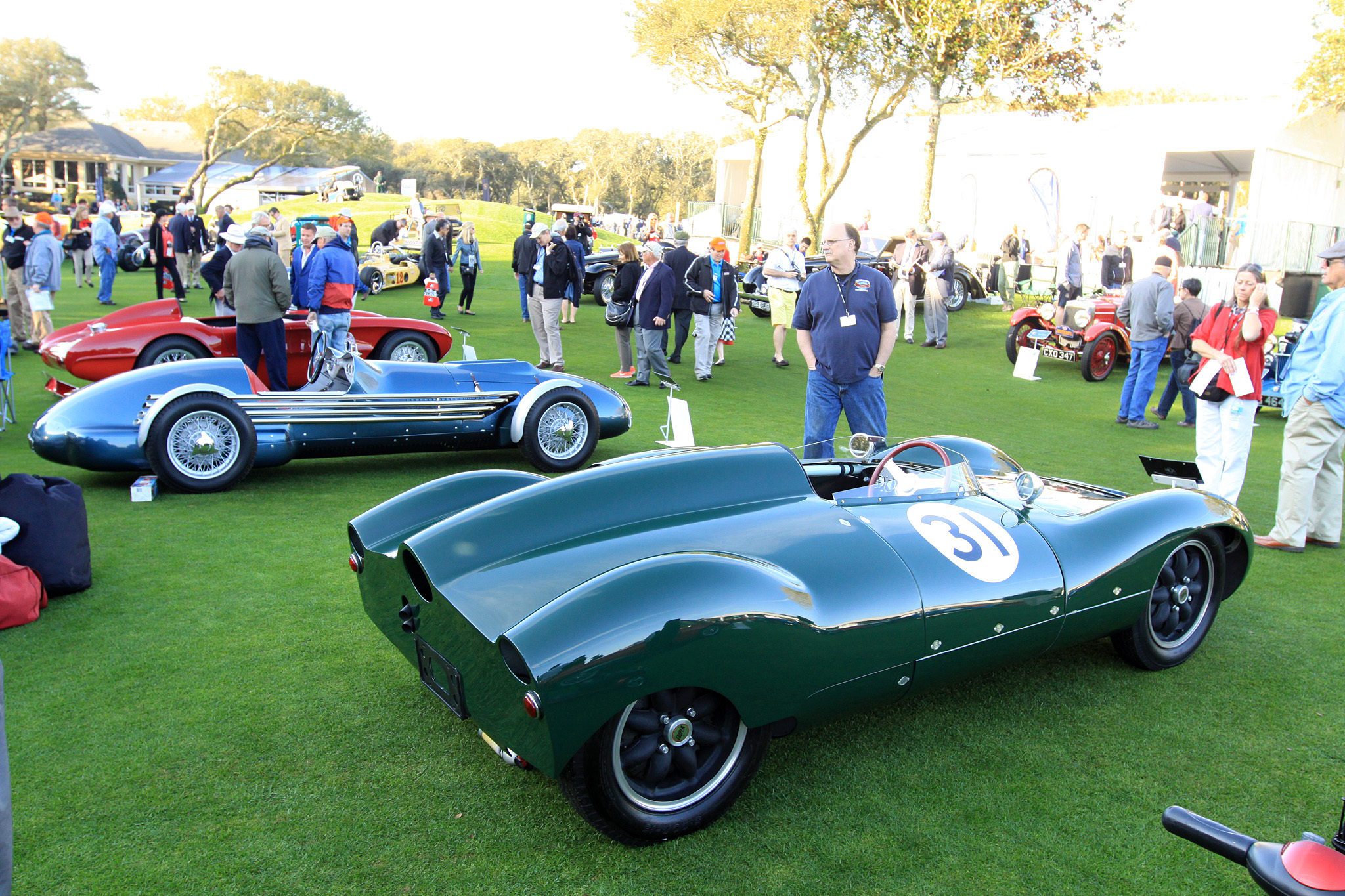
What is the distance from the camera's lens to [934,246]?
15102 millimetres

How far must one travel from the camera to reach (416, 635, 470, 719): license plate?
2889 mm

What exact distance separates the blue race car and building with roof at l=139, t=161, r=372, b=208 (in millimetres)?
43418

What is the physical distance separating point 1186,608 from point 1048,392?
A: 8.91 m

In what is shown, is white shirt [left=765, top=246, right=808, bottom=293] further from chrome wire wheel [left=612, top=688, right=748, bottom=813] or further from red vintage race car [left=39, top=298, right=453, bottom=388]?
chrome wire wheel [left=612, top=688, right=748, bottom=813]

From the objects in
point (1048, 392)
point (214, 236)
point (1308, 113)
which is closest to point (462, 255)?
point (1048, 392)

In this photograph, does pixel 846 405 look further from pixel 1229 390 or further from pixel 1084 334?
pixel 1084 334

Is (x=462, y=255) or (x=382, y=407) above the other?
(x=462, y=255)

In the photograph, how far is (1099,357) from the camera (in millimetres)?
13289

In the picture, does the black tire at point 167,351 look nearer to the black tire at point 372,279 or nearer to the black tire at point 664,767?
the black tire at point 664,767

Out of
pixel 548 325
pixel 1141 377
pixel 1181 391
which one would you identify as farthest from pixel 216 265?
pixel 1181 391

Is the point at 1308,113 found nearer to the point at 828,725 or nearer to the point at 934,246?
the point at 934,246

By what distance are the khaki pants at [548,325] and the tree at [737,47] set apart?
Result: 1607 centimetres

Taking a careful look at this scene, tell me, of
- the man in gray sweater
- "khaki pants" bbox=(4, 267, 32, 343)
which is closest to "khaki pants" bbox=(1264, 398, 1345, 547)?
the man in gray sweater

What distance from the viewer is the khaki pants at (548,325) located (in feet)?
36.5
